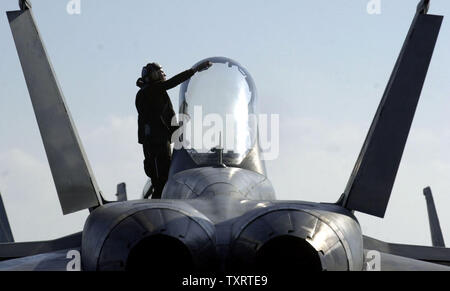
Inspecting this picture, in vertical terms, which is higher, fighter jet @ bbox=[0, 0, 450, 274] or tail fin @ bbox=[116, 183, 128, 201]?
fighter jet @ bbox=[0, 0, 450, 274]

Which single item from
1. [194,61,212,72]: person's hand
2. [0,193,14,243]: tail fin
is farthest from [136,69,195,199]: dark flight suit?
[0,193,14,243]: tail fin

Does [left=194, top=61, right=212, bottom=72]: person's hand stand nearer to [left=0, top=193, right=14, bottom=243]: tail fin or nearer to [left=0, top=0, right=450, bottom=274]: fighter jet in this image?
[left=0, top=0, right=450, bottom=274]: fighter jet

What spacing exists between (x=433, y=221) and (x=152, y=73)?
29.7ft

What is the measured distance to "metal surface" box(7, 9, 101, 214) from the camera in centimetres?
899

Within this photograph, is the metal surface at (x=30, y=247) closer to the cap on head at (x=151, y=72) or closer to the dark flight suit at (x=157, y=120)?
the dark flight suit at (x=157, y=120)

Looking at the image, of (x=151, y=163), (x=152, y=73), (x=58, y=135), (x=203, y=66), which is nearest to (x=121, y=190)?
(x=151, y=163)

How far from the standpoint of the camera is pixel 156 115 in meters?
11.7

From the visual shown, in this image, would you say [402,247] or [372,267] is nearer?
[372,267]

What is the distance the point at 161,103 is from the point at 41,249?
2.61 m

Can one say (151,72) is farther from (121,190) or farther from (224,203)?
(121,190)

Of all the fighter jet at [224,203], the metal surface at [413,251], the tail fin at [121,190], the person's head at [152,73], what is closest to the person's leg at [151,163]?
the fighter jet at [224,203]

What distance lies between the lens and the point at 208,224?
24.4 ft

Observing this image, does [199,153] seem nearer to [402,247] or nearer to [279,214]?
[402,247]
